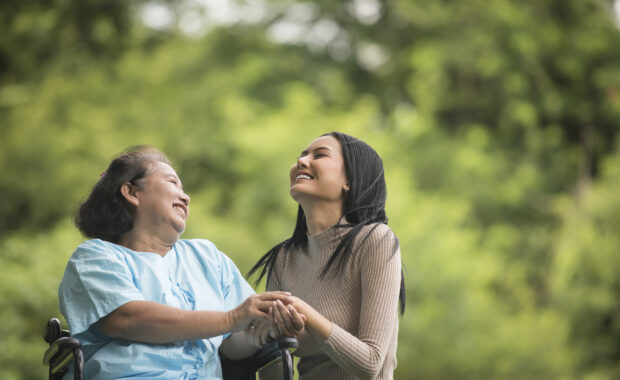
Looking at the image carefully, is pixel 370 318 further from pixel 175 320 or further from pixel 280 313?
pixel 175 320

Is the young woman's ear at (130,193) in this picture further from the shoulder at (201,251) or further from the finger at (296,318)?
the finger at (296,318)

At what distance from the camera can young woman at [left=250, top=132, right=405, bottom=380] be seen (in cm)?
177

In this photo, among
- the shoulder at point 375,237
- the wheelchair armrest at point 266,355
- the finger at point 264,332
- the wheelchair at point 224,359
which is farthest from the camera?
the wheelchair armrest at point 266,355

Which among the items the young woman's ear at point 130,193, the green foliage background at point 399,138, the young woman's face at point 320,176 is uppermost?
the green foliage background at point 399,138

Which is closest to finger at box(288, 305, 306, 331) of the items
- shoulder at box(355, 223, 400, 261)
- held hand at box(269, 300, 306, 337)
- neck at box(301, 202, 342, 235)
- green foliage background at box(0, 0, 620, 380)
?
held hand at box(269, 300, 306, 337)

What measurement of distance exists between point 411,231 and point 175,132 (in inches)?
115

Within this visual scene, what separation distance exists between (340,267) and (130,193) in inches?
23.6

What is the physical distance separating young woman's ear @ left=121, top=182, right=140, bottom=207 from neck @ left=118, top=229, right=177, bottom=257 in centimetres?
8

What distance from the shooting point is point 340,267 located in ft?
6.50

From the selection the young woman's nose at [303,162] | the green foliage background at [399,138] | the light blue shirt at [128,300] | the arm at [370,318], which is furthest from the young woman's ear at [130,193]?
the green foliage background at [399,138]

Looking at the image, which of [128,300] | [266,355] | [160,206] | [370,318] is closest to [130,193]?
[160,206]

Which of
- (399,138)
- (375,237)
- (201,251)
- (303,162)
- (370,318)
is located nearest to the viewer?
(370,318)

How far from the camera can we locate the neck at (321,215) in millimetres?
2057

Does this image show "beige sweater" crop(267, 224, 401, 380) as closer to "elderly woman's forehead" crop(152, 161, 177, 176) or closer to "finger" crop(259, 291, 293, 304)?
"finger" crop(259, 291, 293, 304)
